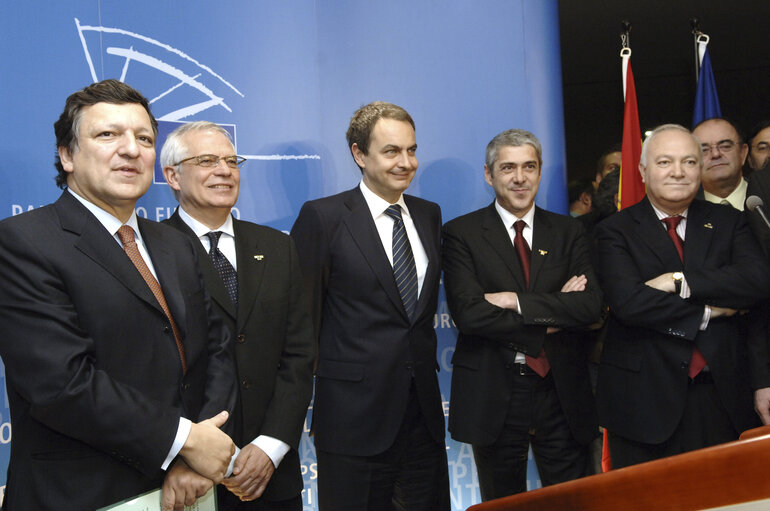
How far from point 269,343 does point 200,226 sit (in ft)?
1.59

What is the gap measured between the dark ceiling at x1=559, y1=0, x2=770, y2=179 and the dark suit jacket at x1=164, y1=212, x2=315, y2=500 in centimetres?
509

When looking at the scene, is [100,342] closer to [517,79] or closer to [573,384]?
[573,384]

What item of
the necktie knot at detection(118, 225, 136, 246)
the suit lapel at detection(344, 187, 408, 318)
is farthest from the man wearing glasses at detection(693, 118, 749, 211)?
the necktie knot at detection(118, 225, 136, 246)

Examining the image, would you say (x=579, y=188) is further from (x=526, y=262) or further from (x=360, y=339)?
(x=360, y=339)

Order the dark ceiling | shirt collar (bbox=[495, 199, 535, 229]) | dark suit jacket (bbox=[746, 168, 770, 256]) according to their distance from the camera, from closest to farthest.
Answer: dark suit jacket (bbox=[746, 168, 770, 256]), shirt collar (bbox=[495, 199, 535, 229]), the dark ceiling

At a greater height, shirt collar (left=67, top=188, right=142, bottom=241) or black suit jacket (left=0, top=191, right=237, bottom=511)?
shirt collar (left=67, top=188, right=142, bottom=241)

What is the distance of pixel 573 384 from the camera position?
280cm

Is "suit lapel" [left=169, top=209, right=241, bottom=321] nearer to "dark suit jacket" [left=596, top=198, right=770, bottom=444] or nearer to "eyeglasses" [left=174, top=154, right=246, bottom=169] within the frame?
"eyeglasses" [left=174, top=154, right=246, bottom=169]

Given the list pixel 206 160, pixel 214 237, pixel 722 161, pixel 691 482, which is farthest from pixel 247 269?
pixel 722 161

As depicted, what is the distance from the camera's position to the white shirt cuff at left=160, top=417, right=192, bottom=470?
5.37 feet

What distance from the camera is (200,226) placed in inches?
93.5

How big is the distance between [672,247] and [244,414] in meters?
1.83

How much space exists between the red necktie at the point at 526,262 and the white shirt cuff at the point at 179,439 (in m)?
1.51

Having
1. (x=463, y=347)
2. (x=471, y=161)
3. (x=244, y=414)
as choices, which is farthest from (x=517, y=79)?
(x=244, y=414)
